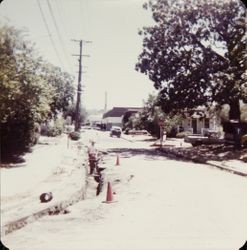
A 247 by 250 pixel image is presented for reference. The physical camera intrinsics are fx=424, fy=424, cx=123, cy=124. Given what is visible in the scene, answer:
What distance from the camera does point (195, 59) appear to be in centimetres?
2234

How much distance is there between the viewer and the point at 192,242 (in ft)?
19.3

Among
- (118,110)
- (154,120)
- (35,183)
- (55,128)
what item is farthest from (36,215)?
(154,120)

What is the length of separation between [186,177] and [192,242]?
21.7 ft

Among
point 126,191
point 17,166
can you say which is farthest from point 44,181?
point 126,191

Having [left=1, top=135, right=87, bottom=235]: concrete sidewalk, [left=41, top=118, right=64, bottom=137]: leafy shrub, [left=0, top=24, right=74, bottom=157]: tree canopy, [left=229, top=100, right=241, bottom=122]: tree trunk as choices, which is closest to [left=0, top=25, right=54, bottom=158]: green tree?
[left=0, top=24, right=74, bottom=157]: tree canopy

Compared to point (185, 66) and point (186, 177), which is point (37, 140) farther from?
point (185, 66)

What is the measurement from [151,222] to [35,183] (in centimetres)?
245

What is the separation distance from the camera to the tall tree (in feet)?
64.6

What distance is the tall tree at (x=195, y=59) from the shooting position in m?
19.7

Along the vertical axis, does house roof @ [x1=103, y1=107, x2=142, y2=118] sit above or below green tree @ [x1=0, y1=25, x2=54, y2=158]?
above

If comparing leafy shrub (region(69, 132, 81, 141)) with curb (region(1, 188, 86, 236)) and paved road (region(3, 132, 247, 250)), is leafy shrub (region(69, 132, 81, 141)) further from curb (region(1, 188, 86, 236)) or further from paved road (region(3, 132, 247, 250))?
paved road (region(3, 132, 247, 250))

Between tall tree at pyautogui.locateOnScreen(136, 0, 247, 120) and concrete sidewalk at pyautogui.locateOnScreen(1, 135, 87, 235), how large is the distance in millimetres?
13172

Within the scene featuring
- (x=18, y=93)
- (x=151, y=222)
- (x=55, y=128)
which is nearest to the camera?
(x=18, y=93)

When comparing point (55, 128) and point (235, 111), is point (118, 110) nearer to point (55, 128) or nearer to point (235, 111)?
point (235, 111)
